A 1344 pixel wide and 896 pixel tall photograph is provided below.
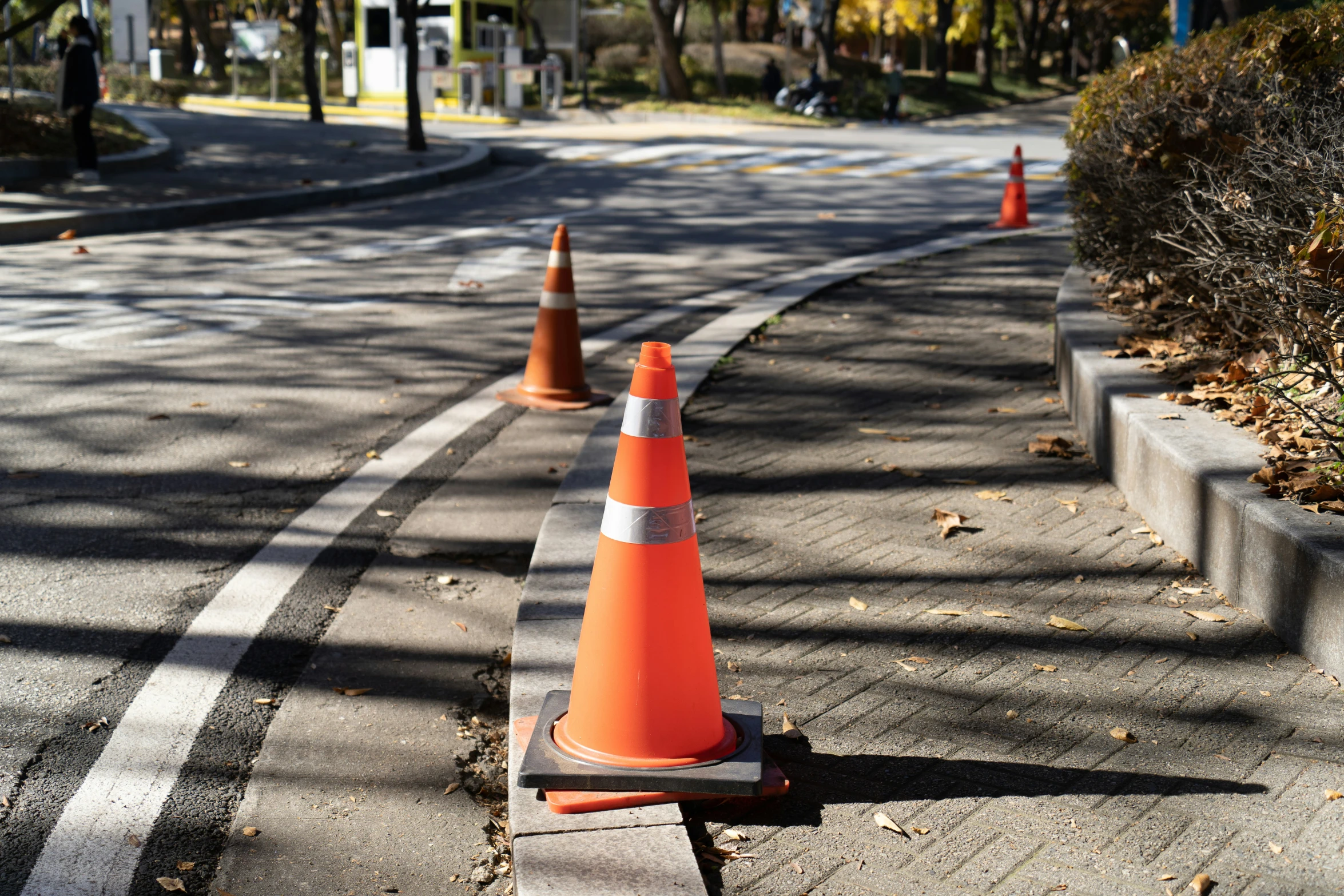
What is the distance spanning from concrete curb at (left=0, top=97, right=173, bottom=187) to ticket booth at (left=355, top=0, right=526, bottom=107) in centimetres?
1756

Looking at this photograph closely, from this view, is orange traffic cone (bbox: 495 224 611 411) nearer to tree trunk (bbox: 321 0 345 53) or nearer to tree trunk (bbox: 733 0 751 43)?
tree trunk (bbox: 321 0 345 53)

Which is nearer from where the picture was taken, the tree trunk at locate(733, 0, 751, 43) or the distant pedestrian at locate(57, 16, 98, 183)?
the distant pedestrian at locate(57, 16, 98, 183)

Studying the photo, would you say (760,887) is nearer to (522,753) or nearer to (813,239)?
(522,753)

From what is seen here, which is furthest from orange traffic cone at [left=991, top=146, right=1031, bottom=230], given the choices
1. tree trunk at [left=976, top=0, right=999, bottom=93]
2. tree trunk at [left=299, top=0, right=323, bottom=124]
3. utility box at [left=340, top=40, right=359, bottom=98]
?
tree trunk at [left=976, top=0, right=999, bottom=93]

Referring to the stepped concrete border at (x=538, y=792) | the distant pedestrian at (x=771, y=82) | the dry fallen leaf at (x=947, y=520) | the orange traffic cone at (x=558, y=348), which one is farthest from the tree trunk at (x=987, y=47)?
the dry fallen leaf at (x=947, y=520)

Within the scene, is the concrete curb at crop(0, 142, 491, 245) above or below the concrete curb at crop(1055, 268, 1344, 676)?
above

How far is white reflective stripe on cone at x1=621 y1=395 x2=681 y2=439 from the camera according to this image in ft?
9.49

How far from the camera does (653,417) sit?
2893 millimetres

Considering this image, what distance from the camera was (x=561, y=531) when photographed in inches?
177

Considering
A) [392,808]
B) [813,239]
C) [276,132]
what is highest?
[276,132]

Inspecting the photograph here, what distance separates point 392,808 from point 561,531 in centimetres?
165

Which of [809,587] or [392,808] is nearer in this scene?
[392,808]

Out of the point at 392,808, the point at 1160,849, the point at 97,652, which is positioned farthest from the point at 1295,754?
the point at 97,652

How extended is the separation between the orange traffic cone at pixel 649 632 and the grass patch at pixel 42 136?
14.1m
